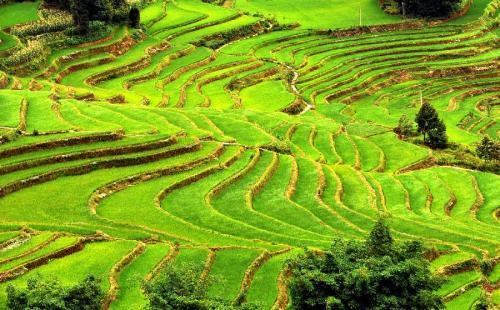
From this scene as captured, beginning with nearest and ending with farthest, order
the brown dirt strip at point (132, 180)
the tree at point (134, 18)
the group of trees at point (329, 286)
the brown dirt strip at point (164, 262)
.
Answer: the group of trees at point (329, 286) < the brown dirt strip at point (164, 262) < the brown dirt strip at point (132, 180) < the tree at point (134, 18)

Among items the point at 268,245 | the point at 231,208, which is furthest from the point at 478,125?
the point at 268,245

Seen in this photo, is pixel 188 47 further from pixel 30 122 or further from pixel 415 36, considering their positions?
pixel 30 122

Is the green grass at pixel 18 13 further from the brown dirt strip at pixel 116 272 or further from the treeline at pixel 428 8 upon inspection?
the brown dirt strip at pixel 116 272

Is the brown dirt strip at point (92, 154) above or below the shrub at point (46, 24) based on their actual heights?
below

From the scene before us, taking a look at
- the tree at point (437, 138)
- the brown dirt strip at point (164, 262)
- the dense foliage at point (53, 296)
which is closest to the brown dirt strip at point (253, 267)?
the brown dirt strip at point (164, 262)

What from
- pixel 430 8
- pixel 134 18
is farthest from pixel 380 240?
pixel 430 8

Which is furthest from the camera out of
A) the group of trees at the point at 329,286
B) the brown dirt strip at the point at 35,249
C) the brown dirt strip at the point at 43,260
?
the brown dirt strip at the point at 35,249

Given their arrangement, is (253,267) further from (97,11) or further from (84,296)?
(97,11)
